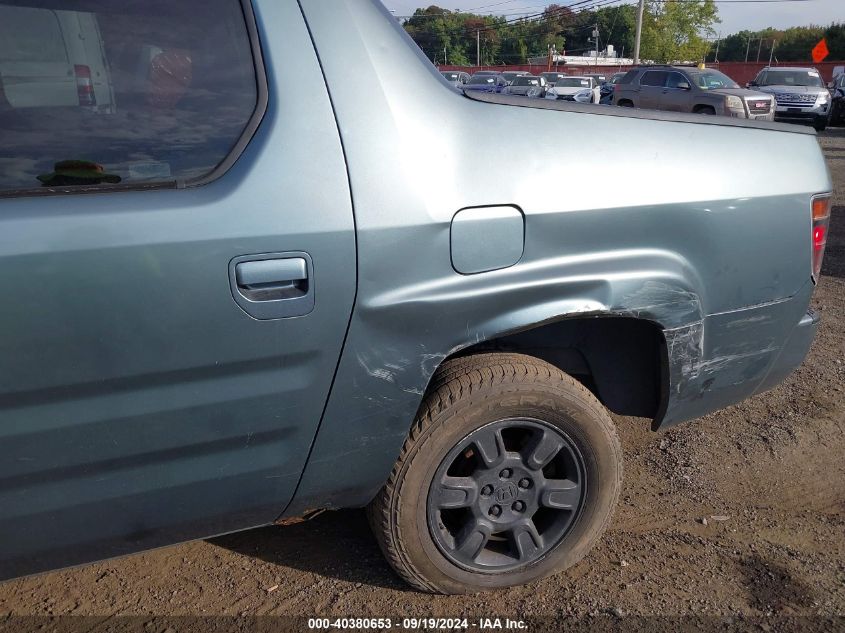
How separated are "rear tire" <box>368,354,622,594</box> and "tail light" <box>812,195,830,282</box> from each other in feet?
3.04

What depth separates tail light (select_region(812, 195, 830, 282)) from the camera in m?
2.34

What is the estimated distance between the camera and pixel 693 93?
59.0ft

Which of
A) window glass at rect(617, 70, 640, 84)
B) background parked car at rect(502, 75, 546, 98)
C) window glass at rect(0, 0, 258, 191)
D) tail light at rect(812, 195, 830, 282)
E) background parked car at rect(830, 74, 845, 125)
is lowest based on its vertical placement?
background parked car at rect(830, 74, 845, 125)

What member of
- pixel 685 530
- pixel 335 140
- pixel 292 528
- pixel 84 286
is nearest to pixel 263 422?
pixel 84 286

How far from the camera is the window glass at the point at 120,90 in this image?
5.12 ft

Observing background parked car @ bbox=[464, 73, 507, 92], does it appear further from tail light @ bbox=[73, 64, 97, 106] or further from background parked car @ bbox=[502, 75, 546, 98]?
tail light @ bbox=[73, 64, 97, 106]

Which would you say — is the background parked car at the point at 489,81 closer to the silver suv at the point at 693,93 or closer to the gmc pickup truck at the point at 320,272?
the silver suv at the point at 693,93

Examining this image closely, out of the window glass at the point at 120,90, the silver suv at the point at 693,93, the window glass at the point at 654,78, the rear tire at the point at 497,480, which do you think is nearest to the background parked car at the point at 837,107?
the silver suv at the point at 693,93

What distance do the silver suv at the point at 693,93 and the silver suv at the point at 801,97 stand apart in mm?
A: 2117

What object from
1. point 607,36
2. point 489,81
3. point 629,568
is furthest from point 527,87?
point 607,36

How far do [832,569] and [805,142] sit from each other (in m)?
1.46

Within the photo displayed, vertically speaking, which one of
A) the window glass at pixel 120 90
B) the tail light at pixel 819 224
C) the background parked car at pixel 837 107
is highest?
the window glass at pixel 120 90

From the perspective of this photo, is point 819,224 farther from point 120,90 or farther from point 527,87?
point 527,87

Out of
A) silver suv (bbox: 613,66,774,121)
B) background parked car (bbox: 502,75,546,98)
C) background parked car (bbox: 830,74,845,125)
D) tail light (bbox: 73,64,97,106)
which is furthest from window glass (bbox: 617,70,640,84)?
tail light (bbox: 73,64,97,106)
